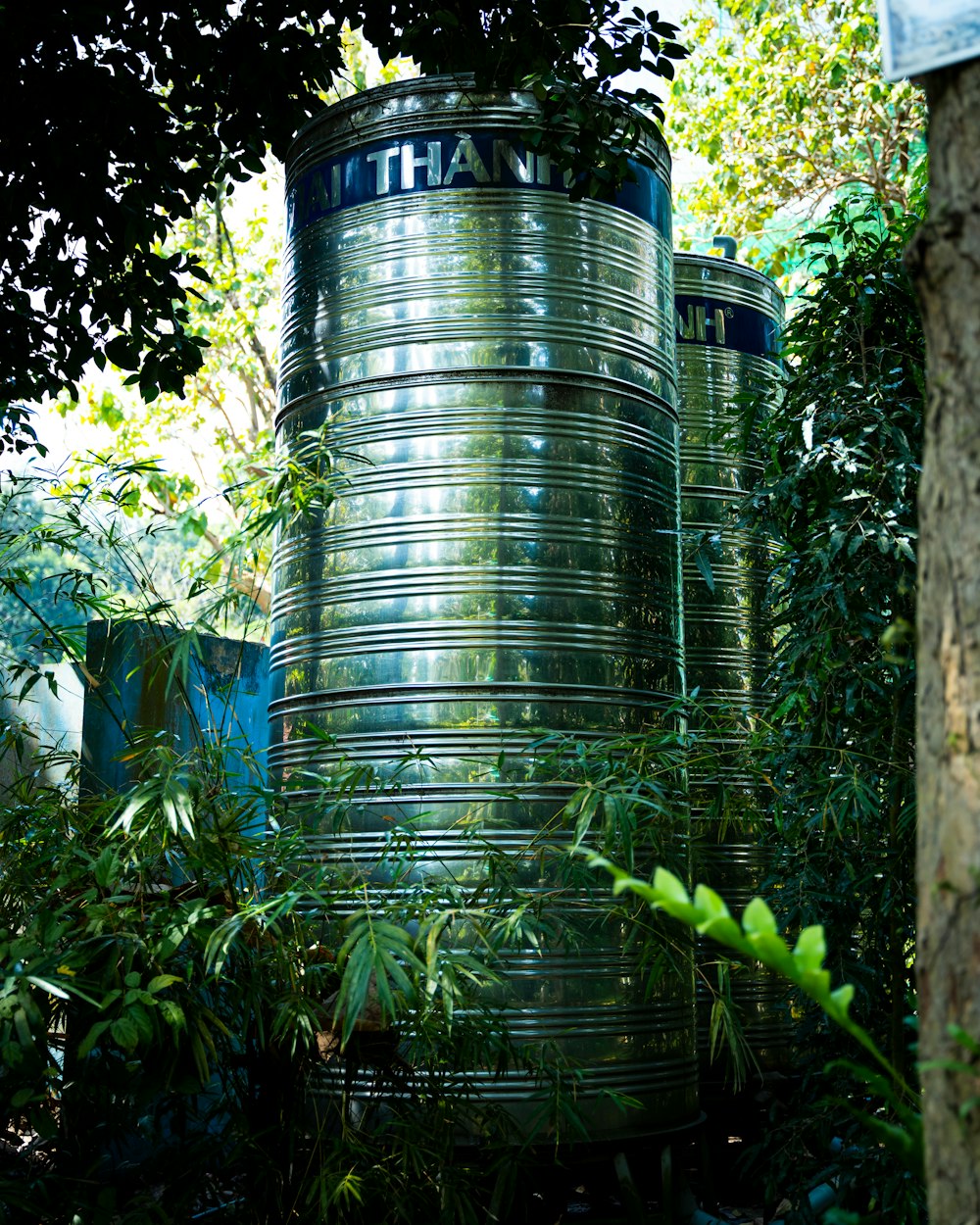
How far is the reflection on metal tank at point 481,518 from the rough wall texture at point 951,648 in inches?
104

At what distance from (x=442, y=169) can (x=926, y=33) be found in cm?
334

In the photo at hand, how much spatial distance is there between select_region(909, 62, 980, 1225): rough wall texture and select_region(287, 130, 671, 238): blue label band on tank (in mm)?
3287

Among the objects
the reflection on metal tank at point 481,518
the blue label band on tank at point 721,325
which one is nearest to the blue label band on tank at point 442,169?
the reflection on metal tank at point 481,518

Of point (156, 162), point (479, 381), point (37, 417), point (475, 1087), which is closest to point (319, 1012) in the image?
point (475, 1087)

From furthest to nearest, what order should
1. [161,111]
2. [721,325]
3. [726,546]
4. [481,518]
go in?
[721,325] < [726,546] < [161,111] < [481,518]

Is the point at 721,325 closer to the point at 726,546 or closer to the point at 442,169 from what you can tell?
the point at 726,546

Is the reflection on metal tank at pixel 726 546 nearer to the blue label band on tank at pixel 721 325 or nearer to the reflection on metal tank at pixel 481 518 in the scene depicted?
the blue label band on tank at pixel 721 325

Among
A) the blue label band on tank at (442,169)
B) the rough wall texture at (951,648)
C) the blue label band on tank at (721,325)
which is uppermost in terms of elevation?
the blue label band on tank at (721,325)

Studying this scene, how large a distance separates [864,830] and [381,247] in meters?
2.55

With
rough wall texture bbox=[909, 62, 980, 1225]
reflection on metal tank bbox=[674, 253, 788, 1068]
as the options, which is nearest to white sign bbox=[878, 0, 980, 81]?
rough wall texture bbox=[909, 62, 980, 1225]

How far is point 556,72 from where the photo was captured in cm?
435

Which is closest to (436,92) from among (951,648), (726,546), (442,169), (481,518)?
(442,169)

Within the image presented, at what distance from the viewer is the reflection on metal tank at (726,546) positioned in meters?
5.88

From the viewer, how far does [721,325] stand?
6.72 m
